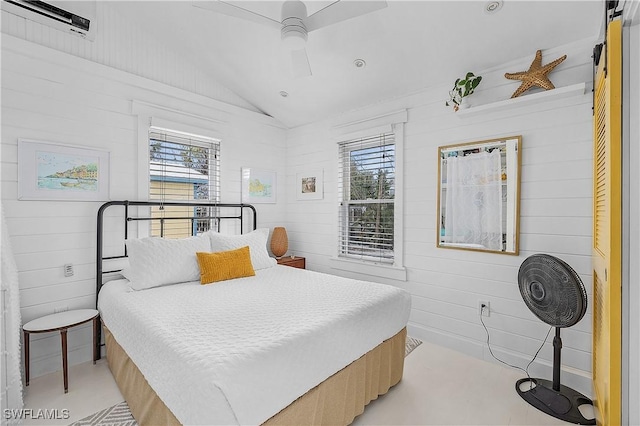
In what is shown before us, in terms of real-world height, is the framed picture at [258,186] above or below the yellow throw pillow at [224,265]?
above

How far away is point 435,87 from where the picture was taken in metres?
2.98

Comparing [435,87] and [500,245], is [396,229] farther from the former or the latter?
[435,87]

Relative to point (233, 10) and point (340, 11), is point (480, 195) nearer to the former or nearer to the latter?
point (340, 11)

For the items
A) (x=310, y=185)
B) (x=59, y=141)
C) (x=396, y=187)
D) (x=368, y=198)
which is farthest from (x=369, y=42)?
(x=59, y=141)

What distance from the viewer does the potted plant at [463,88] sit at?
8.58 feet

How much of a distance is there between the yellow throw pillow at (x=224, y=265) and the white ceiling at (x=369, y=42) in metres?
1.89

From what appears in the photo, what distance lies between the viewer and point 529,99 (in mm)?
2365

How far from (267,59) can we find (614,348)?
10.6 ft

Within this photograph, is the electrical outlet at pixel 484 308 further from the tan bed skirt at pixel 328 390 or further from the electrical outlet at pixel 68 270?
the electrical outlet at pixel 68 270

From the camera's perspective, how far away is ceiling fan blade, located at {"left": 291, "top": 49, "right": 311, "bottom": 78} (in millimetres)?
2191

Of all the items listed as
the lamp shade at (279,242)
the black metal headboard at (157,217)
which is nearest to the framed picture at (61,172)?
the black metal headboard at (157,217)

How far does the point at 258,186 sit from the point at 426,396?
289cm
